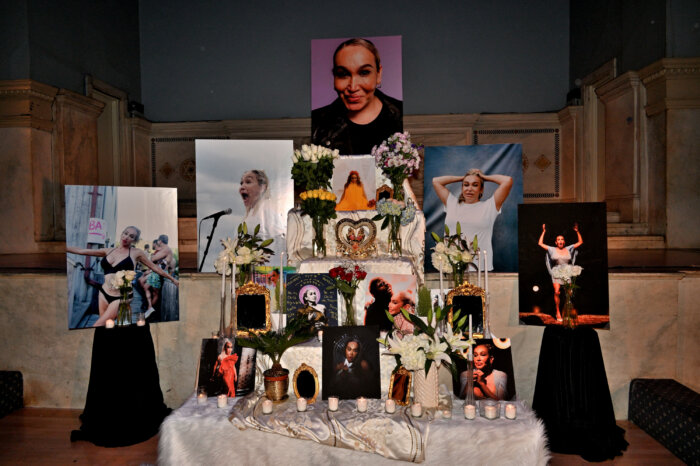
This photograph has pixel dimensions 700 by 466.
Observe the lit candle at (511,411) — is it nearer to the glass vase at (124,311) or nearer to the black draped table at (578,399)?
the black draped table at (578,399)

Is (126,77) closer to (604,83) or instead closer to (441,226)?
(441,226)

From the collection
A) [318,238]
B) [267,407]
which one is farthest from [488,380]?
[318,238]

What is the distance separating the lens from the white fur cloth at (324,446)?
240 centimetres

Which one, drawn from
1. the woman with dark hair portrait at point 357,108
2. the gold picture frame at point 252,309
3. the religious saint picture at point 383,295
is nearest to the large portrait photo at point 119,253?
the gold picture frame at point 252,309

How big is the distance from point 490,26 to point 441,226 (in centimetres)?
479

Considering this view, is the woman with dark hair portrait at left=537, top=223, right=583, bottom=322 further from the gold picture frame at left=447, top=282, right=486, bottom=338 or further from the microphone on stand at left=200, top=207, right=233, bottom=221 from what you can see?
the microphone on stand at left=200, top=207, right=233, bottom=221

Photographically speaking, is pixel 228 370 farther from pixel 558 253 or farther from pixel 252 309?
pixel 558 253

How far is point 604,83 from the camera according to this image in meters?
7.17

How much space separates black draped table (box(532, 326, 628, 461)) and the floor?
0.32 ft

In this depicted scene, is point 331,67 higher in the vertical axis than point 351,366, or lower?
higher

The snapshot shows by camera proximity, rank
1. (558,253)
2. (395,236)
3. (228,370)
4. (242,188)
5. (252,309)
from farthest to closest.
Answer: (242,188) → (558,253) → (395,236) → (252,309) → (228,370)

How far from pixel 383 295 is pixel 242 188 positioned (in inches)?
86.5

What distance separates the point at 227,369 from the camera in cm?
282

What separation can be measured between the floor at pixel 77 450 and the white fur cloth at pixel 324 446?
872 mm
